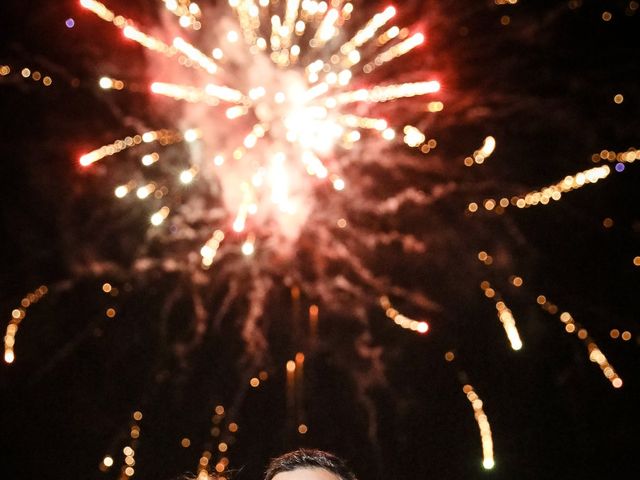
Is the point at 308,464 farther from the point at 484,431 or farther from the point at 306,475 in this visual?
the point at 484,431

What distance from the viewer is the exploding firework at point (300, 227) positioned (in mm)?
6715

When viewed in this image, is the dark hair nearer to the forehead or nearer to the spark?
the forehead

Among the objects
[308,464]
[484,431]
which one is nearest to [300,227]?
[484,431]

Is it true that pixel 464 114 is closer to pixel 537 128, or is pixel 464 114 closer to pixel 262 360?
pixel 537 128

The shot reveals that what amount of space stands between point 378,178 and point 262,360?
1.97m

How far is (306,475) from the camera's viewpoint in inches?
114

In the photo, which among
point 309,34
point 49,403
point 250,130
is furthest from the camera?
point 49,403

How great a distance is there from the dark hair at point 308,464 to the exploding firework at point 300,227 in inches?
152

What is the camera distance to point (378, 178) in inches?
284

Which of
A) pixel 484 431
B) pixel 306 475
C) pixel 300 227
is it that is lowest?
pixel 306 475

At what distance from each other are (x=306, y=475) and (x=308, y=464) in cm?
6

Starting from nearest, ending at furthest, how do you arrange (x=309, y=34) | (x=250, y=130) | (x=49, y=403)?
(x=309, y=34)
(x=250, y=130)
(x=49, y=403)

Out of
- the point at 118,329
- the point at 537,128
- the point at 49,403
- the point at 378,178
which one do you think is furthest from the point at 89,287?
the point at 537,128

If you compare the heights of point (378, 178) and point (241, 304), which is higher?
point (378, 178)
